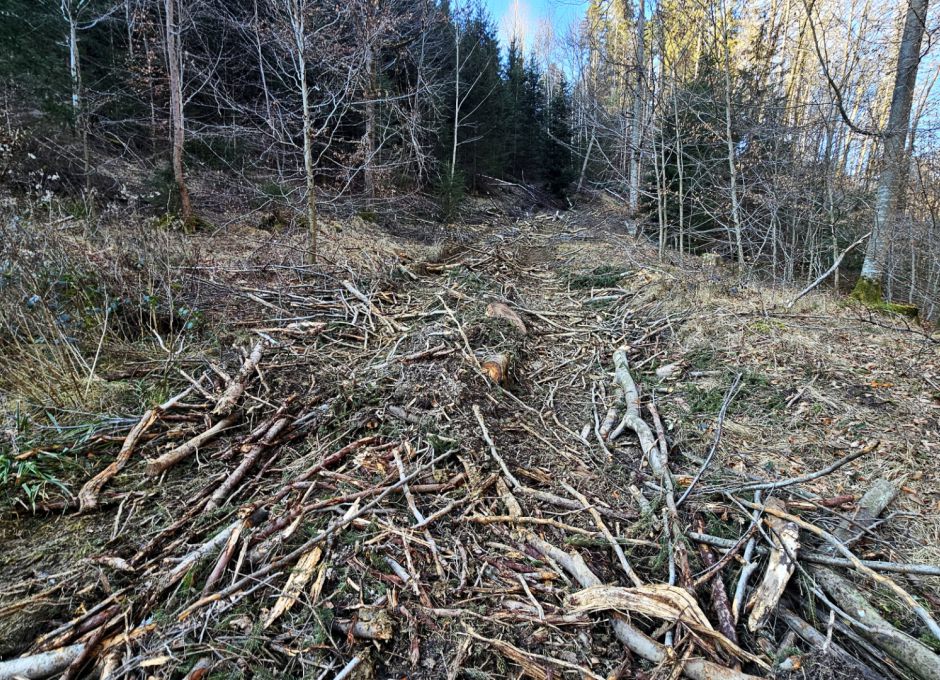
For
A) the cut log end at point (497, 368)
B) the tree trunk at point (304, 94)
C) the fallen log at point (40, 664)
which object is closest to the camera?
the fallen log at point (40, 664)

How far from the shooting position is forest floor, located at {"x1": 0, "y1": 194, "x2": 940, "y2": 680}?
60.6 inches

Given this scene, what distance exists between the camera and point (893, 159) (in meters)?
6.45

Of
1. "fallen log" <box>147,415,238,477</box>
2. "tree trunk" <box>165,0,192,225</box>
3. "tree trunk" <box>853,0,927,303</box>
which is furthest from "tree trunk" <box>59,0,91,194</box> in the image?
"tree trunk" <box>853,0,927,303</box>

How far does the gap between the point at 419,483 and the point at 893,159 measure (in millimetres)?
8847

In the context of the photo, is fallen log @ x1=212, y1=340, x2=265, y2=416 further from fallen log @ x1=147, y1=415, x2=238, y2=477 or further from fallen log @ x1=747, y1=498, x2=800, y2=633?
fallen log @ x1=747, y1=498, x2=800, y2=633

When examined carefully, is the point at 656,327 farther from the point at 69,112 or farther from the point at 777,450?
the point at 69,112

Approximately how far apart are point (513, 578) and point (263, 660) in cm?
101

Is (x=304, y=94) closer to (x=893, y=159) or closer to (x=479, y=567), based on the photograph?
(x=479, y=567)

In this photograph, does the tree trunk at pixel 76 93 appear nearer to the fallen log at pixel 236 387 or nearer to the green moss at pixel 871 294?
the fallen log at pixel 236 387

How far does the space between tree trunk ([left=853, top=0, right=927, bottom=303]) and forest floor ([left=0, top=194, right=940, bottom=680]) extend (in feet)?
9.00

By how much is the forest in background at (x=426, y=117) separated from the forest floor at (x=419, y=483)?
9.17 feet

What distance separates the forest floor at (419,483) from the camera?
1.54 m

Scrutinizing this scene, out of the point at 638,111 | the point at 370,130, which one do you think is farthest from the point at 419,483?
the point at 638,111

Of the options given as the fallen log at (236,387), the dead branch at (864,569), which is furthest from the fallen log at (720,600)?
the fallen log at (236,387)
